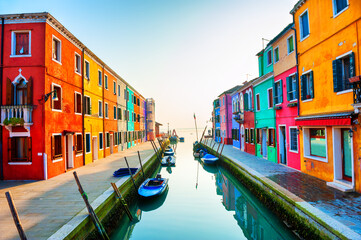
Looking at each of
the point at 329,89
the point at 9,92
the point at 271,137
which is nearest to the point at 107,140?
the point at 9,92

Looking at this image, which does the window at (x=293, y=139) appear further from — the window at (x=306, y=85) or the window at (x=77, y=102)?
the window at (x=77, y=102)

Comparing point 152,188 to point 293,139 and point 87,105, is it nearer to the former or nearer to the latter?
point 293,139

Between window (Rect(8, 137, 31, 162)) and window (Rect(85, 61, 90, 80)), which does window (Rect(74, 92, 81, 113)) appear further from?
window (Rect(8, 137, 31, 162))

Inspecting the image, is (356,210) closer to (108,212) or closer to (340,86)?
(340,86)

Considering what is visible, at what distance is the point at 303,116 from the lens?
39.7ft

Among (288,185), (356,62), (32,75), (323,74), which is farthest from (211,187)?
(32,75)

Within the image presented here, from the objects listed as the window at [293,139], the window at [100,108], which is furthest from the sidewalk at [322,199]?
the window at [100,108]

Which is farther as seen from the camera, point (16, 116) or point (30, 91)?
point (30, 91)

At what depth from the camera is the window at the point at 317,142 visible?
35.2 feet

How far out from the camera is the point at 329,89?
390 inches

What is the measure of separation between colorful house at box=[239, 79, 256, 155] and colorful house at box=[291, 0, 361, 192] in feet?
28.2

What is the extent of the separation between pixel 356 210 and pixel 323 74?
6248 mm

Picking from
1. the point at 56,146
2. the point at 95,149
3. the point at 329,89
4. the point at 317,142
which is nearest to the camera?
the point at 329,89

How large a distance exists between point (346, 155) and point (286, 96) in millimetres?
5881
